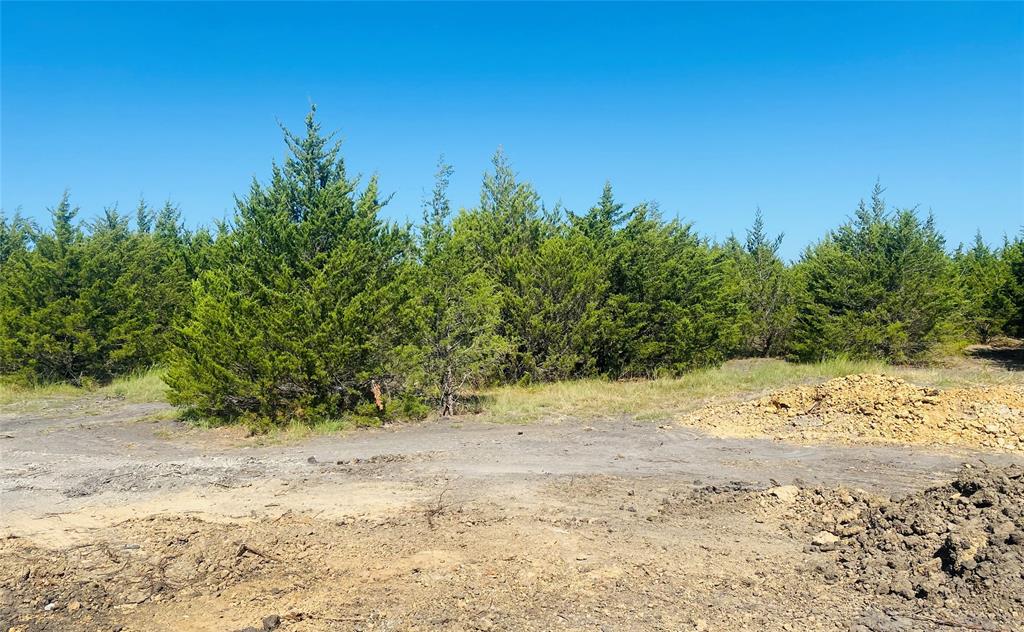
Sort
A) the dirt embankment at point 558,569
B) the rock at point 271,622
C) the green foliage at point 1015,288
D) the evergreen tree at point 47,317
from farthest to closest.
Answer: the green foliage at point 1015,288
the evergreen tree at point 47,317
the dirt embankment at point 558,569
the rock at point 271,622

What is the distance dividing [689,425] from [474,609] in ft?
30.4

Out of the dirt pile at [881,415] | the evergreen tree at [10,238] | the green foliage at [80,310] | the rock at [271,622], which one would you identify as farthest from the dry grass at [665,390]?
the evergreen tree at [10,238]

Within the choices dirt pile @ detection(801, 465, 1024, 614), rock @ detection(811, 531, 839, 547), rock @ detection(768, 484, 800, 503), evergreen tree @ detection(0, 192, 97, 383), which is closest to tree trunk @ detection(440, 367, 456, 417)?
rock @ detection(768, 484, 800, 503)

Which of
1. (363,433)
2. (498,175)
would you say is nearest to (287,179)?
(363,433)

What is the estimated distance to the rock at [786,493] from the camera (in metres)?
8.28

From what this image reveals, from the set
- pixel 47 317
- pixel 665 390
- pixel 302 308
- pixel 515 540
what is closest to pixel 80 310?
pixel 47 317

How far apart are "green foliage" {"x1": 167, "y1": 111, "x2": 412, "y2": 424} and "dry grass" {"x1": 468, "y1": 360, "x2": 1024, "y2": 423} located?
3391 millimetres

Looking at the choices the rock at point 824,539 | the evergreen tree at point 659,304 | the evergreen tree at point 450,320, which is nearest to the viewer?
the rock at point 824,539

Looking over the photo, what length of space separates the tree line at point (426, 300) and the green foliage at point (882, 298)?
0.24ft

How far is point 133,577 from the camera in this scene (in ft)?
19.8

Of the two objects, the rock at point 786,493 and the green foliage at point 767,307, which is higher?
the green foliage at point 767,307

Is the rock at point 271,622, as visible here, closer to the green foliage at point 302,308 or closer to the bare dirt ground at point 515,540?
the bare dirt ground at point 515,540

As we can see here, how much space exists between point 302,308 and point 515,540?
26.1ft

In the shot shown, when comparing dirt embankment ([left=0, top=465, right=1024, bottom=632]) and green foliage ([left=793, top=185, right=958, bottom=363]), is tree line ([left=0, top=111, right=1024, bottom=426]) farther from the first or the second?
dirt embankment ([left=0, top=465, right=1024, bottom=632])
